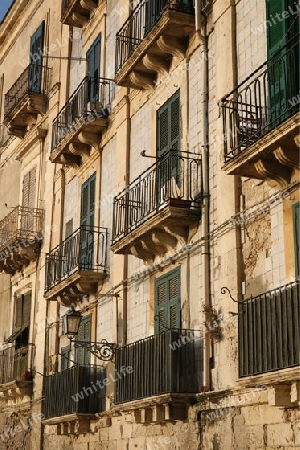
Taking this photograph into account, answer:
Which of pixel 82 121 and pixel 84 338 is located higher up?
pixel 82 121

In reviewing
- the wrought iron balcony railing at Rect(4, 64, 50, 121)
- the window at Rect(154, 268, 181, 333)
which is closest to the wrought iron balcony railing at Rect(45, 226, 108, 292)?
the window at Rect(154, 268, 181, 333)

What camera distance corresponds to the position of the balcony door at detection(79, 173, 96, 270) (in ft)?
55.3

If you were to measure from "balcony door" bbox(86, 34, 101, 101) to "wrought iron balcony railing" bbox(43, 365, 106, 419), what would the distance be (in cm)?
604

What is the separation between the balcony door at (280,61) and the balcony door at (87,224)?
6.38 m

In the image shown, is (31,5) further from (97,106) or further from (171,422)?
(171,422)

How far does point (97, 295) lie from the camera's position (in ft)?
54.4

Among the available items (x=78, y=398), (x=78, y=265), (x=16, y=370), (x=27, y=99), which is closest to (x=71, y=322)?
(x=78, y=265)

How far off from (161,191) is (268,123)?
3.51 meters

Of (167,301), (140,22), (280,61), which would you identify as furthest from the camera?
(140,22)

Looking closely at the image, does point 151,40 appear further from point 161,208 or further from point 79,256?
point 79,256

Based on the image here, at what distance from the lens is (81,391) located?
608 inches

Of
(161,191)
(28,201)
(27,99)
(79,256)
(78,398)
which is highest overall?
(27,99)

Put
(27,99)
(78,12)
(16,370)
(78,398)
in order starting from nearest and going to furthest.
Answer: (78,398), (78,12), (16,370), (27,99)

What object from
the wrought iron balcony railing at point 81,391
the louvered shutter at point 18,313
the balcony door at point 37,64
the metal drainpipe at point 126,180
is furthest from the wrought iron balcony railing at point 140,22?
the louvered shutter at point 18,313
